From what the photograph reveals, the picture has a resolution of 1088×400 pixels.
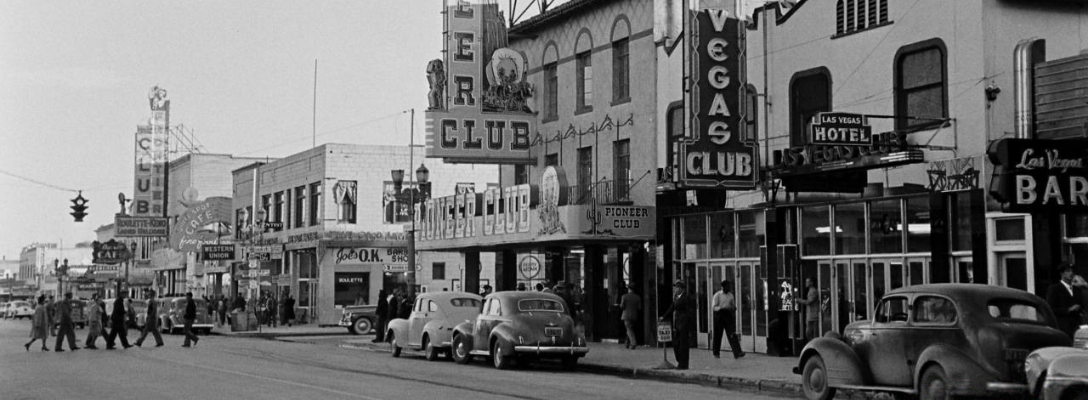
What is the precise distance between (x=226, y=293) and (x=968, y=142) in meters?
57.3

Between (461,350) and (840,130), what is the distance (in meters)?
10.0

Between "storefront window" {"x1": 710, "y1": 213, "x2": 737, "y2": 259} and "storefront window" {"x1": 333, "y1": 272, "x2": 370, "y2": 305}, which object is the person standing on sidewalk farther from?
"storefront window" {"x1": 333, "y1": 272, "x2": 370, "y2": 305}

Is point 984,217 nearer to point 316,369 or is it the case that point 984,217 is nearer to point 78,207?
point 316,369

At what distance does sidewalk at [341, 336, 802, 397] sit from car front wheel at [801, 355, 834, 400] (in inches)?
75.6

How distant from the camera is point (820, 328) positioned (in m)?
26.8

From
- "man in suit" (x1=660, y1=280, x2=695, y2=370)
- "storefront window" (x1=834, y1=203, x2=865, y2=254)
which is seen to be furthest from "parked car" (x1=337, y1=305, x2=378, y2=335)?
"storefront window" (x1=834, y1=203, x2=865, y2=254)

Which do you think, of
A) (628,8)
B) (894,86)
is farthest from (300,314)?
(894,86)

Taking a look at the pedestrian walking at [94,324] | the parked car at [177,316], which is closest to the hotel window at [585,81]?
the pedestrian walking at [94,324]

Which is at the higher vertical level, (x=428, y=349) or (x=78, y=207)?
(x=78, y=207)

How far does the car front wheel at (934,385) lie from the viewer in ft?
50.9

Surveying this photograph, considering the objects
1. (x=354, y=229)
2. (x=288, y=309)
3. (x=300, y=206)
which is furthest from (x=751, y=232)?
(x=300, y=206)

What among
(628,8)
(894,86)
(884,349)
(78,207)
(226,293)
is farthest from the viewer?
(226,293)

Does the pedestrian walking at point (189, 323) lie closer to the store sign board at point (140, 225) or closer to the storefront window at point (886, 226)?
the storefront window at point (886, 226)

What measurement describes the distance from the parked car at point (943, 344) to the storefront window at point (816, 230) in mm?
9479
